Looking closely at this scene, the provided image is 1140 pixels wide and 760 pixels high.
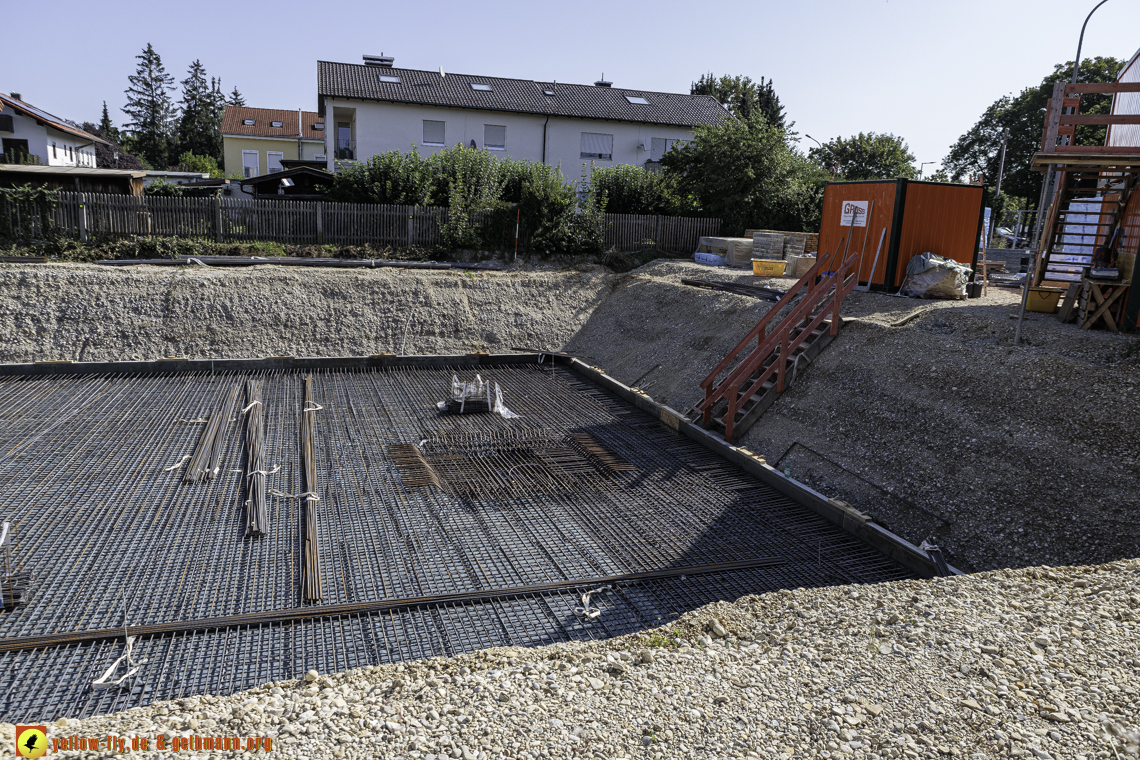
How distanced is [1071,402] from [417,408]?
846 centimetres

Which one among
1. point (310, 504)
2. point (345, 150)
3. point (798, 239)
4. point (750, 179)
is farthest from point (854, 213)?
point (345, 150)

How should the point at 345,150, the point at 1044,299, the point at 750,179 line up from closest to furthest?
the point at 1044,299 < the point at 750,179 < the point at 345,150

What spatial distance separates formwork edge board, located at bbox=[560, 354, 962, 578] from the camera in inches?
252

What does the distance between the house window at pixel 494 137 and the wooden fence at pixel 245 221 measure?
29.6 ft

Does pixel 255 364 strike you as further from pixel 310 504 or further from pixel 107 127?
pixel 107 127

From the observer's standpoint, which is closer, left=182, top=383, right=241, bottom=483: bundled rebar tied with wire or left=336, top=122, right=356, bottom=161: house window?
left=182, top=383, right=241, bottom=483: bundled rebar tied with wire

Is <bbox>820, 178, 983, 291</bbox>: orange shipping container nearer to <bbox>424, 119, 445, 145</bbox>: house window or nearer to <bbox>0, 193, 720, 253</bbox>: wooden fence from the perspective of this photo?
<bbox>0, 193, 720, 253</bbox>: wooden fence

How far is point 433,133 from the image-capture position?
26.2 metres

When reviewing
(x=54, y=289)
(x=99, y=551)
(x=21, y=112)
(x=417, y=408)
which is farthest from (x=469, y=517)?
(x=21, y=112)

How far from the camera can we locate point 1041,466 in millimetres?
6910

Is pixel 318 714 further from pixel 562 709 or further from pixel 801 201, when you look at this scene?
pixel 801 201

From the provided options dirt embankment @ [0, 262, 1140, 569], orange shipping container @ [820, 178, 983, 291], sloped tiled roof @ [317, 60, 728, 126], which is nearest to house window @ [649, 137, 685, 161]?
sloped tiled roof @ [317, 60, 728, 126]

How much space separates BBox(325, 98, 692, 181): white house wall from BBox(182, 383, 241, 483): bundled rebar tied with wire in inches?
640

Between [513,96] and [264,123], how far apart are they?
27092 mm
